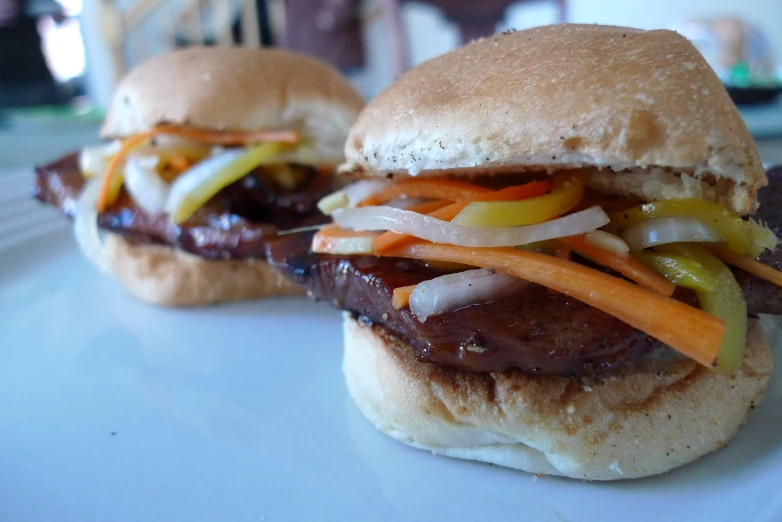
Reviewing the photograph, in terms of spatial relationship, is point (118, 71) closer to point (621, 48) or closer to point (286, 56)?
point (286, 56)

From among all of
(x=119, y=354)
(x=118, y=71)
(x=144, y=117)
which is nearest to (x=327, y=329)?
(x=119, y=354)

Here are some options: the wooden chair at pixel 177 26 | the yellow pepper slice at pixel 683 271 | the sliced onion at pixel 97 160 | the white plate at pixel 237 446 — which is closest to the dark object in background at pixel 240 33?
the wooden chair at pixel 177 26

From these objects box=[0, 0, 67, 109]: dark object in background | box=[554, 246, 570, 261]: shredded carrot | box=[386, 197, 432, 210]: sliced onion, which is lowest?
box=[0, 0, 67, 109]: dark object in background

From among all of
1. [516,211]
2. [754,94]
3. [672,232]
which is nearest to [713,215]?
[672,232]


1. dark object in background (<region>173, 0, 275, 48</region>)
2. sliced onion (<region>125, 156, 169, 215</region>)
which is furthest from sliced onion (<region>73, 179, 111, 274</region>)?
dark object in background (<region>173, 0, 275, 48</region>)

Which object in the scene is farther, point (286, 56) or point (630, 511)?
point (286, 56)

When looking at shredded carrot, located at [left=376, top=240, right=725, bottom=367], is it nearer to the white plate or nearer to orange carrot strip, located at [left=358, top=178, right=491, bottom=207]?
orange carrot strip, located at [left=358, top=178, right=491, bottom=207]
